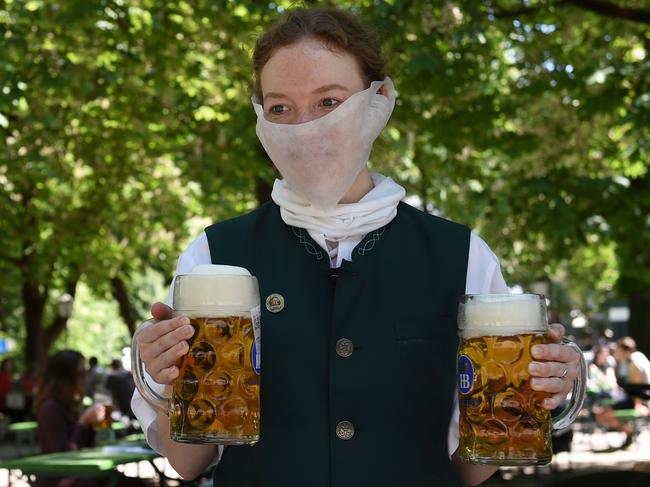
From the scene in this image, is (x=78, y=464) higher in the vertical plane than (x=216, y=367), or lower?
lower

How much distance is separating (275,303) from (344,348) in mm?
167

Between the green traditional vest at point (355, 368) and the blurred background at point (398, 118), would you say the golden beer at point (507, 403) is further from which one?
the blurred background at point (398, 118)

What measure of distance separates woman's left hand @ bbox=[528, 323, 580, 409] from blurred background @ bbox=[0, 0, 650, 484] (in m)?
6.00

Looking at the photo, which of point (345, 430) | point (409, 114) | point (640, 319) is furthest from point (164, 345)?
point (640, 319)

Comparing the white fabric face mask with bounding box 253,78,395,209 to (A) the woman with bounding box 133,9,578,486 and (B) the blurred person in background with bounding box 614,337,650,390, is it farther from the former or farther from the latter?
(B) the blurred person in background with bounding box 614,337,650,390

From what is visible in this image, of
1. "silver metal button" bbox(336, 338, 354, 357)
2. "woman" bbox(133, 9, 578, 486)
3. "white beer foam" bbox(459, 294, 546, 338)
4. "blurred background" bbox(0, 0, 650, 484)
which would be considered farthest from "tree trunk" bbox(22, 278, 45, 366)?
"white beer foam" bbox(459, 294, 546, 338)

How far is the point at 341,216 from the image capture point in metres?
2.16

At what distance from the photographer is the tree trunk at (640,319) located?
19.0 metres

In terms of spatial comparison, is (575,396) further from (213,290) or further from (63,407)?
(63,407)

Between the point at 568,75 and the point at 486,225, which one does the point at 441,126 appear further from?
the point at 486,225

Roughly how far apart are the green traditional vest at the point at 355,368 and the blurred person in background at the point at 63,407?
6.05 meters

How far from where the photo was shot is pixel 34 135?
12.4 m

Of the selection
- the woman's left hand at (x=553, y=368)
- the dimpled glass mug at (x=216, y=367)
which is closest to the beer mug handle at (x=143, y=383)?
the dimpled glass mug at (x=216, y=367)

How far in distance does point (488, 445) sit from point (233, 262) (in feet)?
2.12
